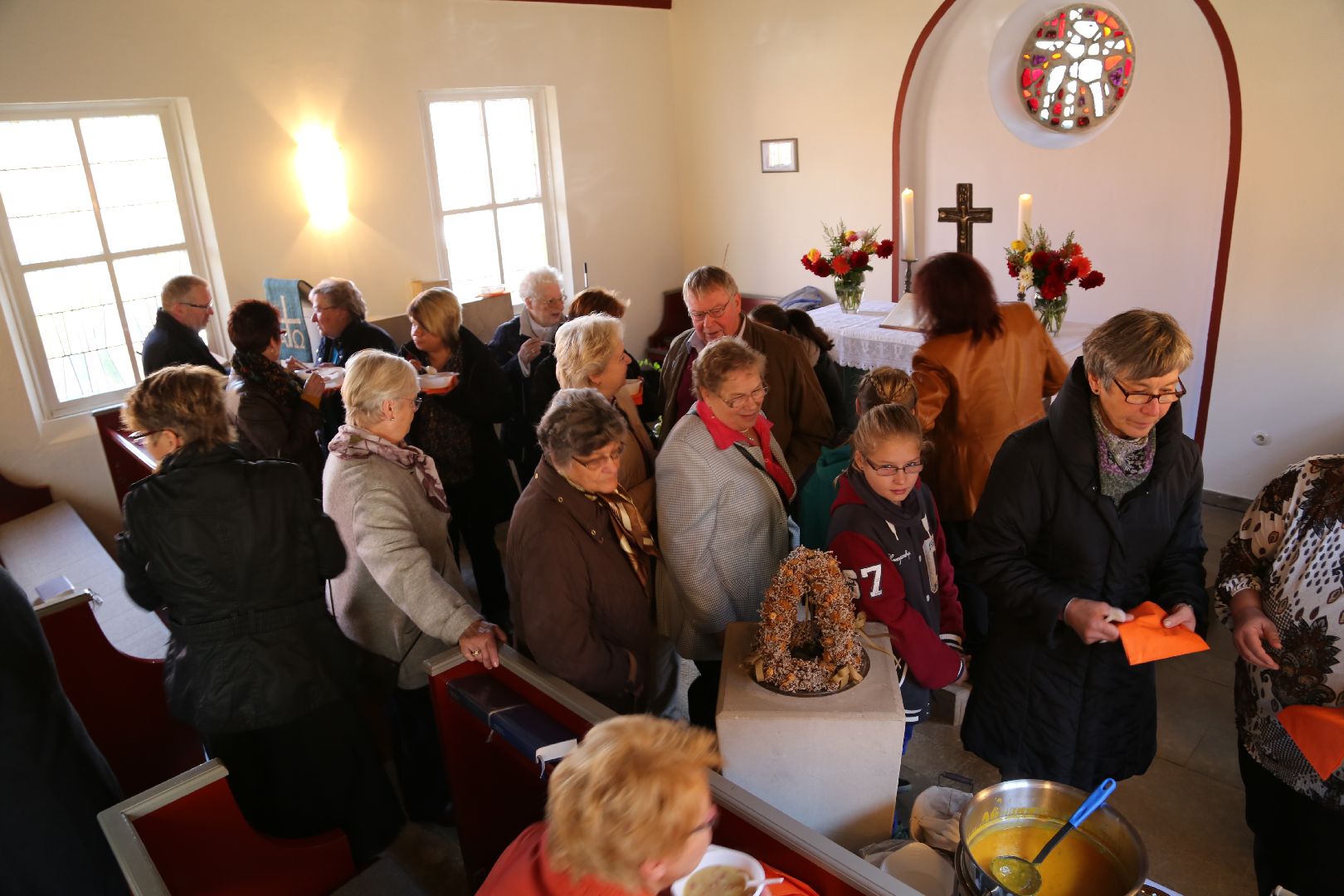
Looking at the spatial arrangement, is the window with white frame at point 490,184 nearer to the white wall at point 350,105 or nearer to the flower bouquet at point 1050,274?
the white wall at point 350,105

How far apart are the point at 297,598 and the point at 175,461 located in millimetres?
470

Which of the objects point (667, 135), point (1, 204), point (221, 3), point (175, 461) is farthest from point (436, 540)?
point (667, 135)

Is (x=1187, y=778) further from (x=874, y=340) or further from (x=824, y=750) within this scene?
(x=874, y=340)

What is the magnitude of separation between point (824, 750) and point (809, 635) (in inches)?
9.2

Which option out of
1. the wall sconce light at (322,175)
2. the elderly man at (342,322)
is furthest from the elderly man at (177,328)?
the wall sconce light at (322,175)

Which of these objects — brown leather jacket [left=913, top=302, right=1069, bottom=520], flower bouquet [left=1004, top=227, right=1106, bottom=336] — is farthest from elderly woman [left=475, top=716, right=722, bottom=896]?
flower bouquet [left=1004, top=227, right=1106, bottom=336]

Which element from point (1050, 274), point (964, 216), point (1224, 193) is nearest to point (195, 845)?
point (1050, 274)

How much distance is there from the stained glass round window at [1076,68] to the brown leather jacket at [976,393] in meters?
3.32

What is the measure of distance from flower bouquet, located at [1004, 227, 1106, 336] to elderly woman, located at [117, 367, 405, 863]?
3686 millimetres

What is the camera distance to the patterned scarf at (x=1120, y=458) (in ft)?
6.91

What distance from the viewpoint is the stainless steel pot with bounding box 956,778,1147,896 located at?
1.42 metres

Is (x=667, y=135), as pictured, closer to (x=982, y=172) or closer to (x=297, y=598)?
(x=982, y=172)

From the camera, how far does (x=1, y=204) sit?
5.02 metres

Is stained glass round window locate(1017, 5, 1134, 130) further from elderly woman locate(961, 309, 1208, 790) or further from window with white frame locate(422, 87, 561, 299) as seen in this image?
elderly woman locate(961, 309, 1208, 790)
